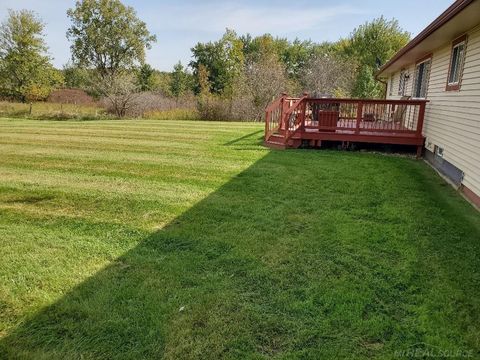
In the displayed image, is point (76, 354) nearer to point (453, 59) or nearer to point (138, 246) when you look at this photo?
point (138, 246)

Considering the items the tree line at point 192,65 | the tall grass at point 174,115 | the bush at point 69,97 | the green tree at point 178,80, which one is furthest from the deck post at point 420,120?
the green tree at point 178,80

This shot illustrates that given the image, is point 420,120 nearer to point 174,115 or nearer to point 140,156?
point 140,156

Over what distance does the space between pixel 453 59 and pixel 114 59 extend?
36165 millimetres

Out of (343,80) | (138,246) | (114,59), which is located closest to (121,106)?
(114,59)

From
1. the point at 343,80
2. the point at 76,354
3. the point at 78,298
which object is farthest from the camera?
the point at 343,80

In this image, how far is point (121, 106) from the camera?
80.1 feet

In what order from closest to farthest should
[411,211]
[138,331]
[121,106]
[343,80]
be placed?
1. [138,331]
2. [411,211]
3. [121,106]
4. [343,80]

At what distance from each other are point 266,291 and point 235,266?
0.47 metres

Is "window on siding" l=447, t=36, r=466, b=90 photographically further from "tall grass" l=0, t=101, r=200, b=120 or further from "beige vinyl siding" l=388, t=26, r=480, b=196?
"tall grass" l=0, t=101, r=200, b=120

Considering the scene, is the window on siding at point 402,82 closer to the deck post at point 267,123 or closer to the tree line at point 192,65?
the tree line at point 192,65

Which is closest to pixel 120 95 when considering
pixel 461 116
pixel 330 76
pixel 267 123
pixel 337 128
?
pixel 267 123

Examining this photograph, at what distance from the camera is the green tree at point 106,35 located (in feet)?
116

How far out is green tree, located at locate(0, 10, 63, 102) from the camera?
2708 cm

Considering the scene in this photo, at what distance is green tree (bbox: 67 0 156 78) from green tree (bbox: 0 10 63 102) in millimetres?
7285
